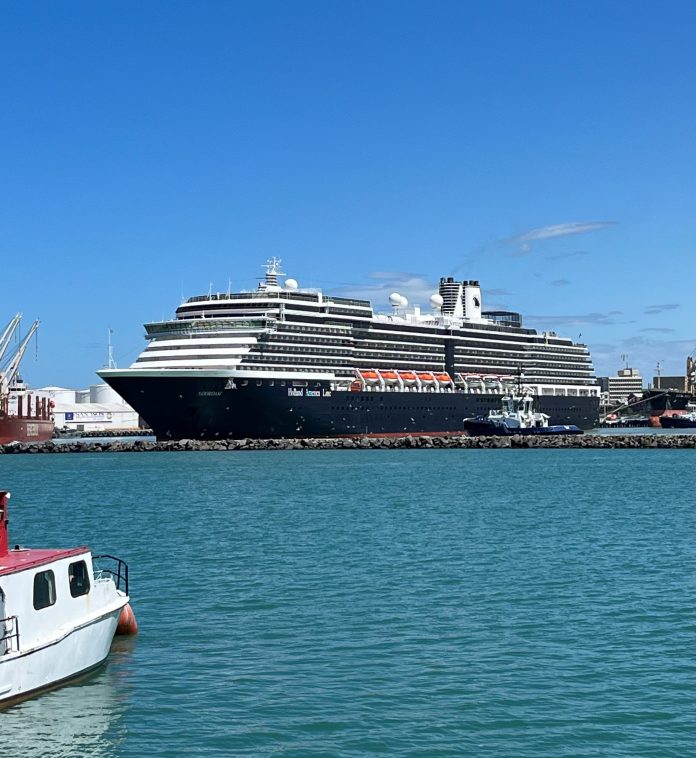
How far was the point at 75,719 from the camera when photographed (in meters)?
15.6

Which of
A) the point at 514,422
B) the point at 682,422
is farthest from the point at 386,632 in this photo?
the point at 682,422

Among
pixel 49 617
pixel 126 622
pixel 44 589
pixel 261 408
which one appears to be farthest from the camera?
pixel 261 408

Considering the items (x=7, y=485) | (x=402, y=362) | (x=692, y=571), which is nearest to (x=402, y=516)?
(x=692, y=571)

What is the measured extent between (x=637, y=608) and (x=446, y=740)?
29.2 feet

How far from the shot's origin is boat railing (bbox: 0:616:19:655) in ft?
51.5

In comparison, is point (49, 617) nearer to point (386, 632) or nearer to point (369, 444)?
point (386, 632)

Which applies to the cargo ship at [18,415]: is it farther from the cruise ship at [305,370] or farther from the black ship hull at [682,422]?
the black ship hull at [682,422]

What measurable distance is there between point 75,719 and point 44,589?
2.22m

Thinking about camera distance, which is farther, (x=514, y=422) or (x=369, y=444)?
(x=514, y=422)

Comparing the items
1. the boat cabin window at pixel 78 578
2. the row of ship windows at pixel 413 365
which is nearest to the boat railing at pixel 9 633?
the boat cabin window at pixel 78 578

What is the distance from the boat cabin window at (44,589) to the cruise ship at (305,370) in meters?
67.6

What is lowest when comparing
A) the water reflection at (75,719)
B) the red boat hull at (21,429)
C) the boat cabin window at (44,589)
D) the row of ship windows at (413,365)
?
the water reflection at (75,719)

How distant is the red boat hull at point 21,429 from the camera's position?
122 meters

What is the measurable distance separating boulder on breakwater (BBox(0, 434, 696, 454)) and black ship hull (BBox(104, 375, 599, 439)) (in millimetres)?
1138
